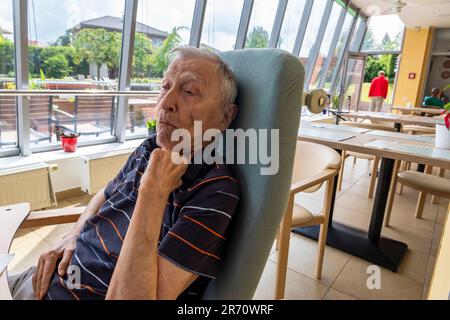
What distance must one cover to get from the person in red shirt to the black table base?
6174 millimetres

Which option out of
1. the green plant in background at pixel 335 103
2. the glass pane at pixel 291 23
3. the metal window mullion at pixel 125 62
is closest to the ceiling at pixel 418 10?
the glass pane at pixel 291 23

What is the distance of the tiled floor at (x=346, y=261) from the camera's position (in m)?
1.83

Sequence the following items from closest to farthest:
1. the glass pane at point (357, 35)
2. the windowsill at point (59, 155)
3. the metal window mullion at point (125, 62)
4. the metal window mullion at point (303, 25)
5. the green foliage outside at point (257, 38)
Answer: the windowsill at point (59, 155) < the metal window mullion at point (125, 62) < the green foliage outside at point (257, 38) < the metal window mullion at point (303, 25) < the glass pane at point (357, 35)

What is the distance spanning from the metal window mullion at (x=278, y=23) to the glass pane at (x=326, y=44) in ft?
5.95

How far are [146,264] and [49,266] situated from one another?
0.48 metres

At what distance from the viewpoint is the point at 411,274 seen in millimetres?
2016

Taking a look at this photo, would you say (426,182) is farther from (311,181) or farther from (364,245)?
(311,181)

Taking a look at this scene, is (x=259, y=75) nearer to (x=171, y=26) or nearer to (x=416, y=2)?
(x=171, y=26)

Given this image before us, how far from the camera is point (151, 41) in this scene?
3611mm

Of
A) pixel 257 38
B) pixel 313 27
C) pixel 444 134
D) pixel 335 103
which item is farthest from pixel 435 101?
pixel 444 134

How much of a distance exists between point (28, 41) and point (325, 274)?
2981 millimetres

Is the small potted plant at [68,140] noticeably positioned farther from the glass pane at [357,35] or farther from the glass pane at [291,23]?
the glass pane at [357,35]
